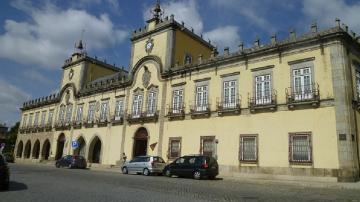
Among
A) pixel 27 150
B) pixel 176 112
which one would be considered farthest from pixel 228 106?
pixel 27 150

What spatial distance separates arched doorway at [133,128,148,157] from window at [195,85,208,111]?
23.1 feet

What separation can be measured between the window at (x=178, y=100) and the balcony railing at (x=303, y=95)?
989 centimetres

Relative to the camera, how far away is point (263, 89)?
24328 millimetres

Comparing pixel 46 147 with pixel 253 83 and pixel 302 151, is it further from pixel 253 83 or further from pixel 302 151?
pixel 302 151

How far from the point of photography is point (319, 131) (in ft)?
68.7

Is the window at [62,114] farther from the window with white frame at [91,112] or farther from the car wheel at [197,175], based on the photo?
the car wheel at [197,175]

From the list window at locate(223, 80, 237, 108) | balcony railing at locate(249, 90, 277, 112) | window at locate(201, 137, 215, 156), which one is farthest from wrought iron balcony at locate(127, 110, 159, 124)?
balcony railing at locate(249, 90, 277, 112)

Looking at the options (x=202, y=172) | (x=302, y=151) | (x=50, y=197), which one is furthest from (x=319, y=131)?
(x=50, y=197)

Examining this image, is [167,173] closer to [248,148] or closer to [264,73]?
[248,148]

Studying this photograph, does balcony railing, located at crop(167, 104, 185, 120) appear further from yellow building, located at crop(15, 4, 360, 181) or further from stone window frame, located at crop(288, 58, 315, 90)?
stone window frame, located at crop(288, 58, 315, 90)

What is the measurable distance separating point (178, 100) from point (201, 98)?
2644 mm

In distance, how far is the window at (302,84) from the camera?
2195cm

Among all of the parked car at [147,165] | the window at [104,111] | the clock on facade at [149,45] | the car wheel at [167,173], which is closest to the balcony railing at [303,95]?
the car wheel at [167,173]

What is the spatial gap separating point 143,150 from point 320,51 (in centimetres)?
1889
